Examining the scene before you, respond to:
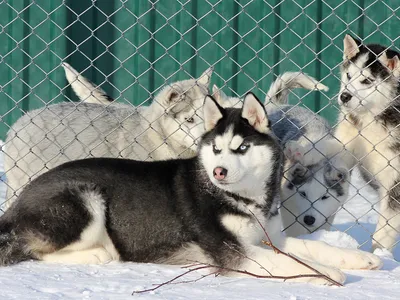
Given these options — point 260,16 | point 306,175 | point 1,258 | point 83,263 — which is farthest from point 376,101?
point 260,16

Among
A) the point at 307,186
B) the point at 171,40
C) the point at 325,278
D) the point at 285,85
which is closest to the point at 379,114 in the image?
the point at 307,186

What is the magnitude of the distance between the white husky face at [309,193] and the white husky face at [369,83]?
1.37 ft

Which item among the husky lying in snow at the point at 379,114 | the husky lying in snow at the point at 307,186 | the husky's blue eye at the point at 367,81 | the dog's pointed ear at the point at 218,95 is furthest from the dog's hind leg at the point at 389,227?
the dog's pointed ear at the point at 218,95

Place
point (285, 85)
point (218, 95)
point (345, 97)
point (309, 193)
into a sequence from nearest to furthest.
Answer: point (345, 97) < point (309, 193) < point (218, 95) < point (285, 85)

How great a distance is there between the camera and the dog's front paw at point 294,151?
492 centimetres

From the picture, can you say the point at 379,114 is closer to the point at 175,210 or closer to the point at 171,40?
the point at 175,210

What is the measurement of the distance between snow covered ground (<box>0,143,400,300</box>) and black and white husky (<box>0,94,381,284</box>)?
0.09m

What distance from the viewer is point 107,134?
5.46m

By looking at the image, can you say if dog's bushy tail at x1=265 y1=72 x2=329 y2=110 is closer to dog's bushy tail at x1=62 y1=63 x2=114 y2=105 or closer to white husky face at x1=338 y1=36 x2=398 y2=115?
white husky face at x1=338 y1=36 x2=398 y2=115

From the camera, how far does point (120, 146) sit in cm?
541

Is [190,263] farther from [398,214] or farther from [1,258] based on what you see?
[398,214]

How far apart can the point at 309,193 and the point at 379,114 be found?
60cm

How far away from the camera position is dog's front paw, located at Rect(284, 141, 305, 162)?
194 inches

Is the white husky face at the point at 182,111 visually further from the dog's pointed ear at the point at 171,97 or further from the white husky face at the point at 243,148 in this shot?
the white husky face at the point at 243,148
